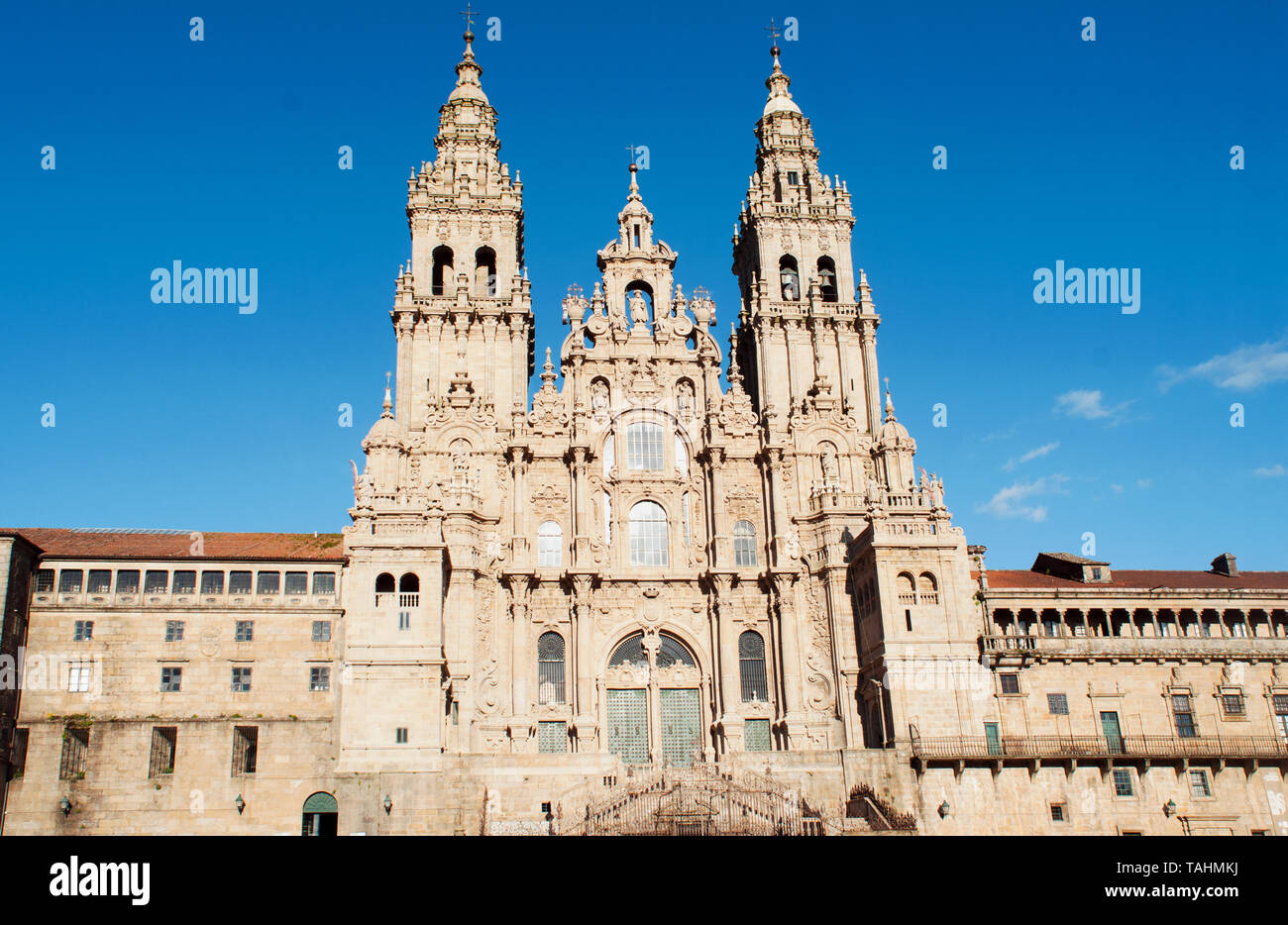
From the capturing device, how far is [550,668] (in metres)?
54.5

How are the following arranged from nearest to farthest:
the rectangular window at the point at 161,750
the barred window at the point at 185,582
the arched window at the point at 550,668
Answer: the rectangular window at the point at 161,750, the barred window at the point at 185,582, the arched window at the point at 550,668

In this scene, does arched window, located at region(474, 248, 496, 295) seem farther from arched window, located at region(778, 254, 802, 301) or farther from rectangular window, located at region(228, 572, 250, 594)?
rectangular window, located at region(228, 572, 250, 594)

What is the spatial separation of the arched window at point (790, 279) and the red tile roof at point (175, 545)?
28600 mm

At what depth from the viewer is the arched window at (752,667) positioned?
181 feet

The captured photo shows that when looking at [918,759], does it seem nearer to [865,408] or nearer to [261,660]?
[865,408]

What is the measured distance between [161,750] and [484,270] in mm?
30148

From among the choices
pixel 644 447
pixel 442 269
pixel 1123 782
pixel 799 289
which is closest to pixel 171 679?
pixel 644 447

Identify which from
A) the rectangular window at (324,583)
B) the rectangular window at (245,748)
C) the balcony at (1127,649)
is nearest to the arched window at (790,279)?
the balcony at (1127,649)

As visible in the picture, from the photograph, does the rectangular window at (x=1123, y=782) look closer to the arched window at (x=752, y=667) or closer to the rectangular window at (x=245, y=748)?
the arched window at (x=752, y=667)

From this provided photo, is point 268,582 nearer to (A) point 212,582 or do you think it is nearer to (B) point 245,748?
(A) point 212,582

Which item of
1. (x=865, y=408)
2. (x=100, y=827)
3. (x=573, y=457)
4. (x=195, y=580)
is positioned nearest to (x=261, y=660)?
(x=195, y=580)

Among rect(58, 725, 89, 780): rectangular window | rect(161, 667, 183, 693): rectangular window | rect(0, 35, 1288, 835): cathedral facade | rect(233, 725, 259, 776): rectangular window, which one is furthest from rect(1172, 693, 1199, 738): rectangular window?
rect(58, 725, 89, 780): rectangular window

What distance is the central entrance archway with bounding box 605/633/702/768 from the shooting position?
53.7 metres
